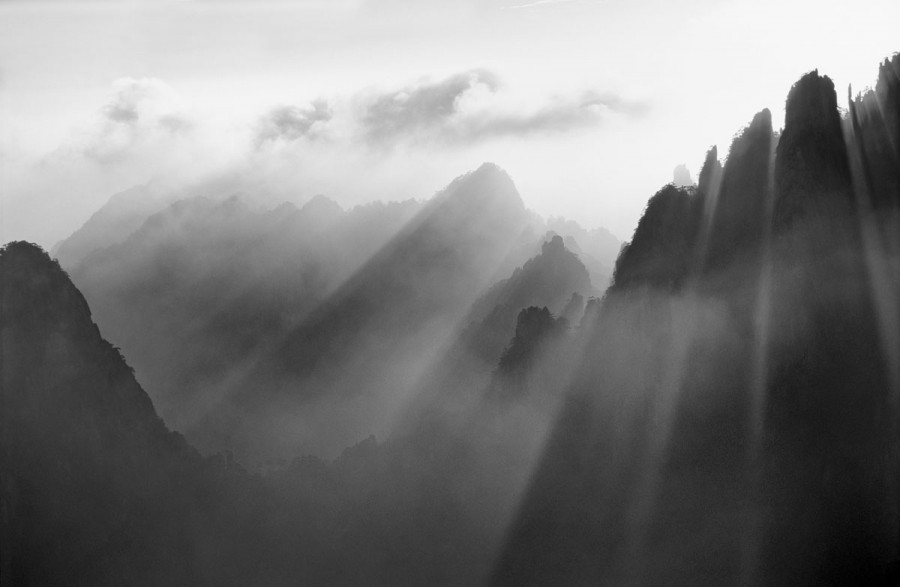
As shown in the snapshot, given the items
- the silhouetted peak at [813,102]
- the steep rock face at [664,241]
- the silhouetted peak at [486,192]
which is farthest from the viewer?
the silhouetted peak at [486,192]

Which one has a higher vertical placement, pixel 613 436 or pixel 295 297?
pixel 295 297

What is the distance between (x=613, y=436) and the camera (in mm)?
56281

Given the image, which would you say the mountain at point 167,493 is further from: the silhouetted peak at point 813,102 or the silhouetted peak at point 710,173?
the silhouetted peak at point 813,102

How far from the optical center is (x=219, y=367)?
142 m

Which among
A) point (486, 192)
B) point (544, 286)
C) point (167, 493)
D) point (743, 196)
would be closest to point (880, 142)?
point (743, 196)

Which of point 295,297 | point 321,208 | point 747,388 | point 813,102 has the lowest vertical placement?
point 747,388

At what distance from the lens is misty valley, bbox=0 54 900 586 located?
1726 inches

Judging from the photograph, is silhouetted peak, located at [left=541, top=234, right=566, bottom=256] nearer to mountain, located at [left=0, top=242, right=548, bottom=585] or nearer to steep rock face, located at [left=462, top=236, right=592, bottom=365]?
steep rock face, located at [left=462, top=236, right=592, bottom=365]

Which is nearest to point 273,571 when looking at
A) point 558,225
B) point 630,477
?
point 630,477

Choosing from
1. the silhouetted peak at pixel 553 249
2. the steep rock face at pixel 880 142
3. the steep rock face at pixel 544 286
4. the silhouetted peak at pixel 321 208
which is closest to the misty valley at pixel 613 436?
the steep rock face at pixel 880 142

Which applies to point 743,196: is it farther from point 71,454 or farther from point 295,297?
point 295,297

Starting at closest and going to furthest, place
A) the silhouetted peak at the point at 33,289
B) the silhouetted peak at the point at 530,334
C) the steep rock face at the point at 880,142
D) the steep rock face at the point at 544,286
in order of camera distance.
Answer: the steep rock face at the point at 880,142 → the silhouetted peak at the point at 33,289 → the silhouetted peak at the point at 530,334 → the steep rock face at the point at 544,286

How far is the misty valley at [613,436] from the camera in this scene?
144ft

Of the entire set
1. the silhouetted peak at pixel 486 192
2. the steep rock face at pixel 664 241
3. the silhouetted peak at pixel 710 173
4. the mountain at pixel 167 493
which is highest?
the silhouetted peak at pixel 486 192
